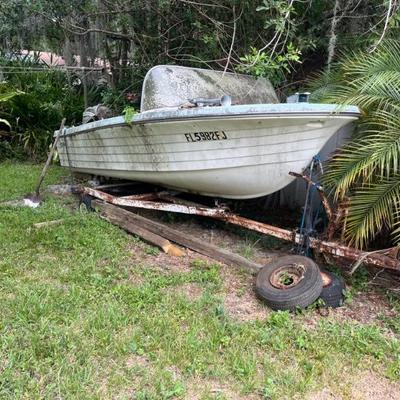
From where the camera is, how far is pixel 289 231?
3803 millimetres

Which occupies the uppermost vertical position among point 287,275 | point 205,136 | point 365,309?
point 205,136

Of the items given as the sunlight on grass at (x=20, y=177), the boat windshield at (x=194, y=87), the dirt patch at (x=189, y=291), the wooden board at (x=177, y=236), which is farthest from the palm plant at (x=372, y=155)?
the sunlight on grass at (x=20, y=177)

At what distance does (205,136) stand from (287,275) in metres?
1.41

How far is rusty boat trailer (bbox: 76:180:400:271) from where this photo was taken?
322 centimetres

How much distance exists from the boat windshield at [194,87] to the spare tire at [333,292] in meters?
2.35

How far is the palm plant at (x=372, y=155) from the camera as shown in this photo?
3.32m

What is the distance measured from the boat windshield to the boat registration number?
2.18 feet

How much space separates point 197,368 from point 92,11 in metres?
6.27

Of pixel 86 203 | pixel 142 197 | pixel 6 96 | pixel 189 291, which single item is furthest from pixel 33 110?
pixel 189 291

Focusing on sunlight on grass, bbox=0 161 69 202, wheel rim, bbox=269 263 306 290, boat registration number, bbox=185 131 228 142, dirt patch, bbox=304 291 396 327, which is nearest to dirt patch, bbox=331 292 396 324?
dirt patch, bbox=304 291 396 327

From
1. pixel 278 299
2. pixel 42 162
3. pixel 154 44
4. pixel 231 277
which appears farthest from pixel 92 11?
→ pixel 278 299

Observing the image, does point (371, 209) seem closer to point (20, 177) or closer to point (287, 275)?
→ point (287, 275)

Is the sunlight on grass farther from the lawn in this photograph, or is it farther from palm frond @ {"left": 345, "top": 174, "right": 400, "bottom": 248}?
palm frond @ {"left": 345, "top": 174, "right": 400, "bottom": 248}

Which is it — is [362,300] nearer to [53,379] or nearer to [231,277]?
[231,277]
